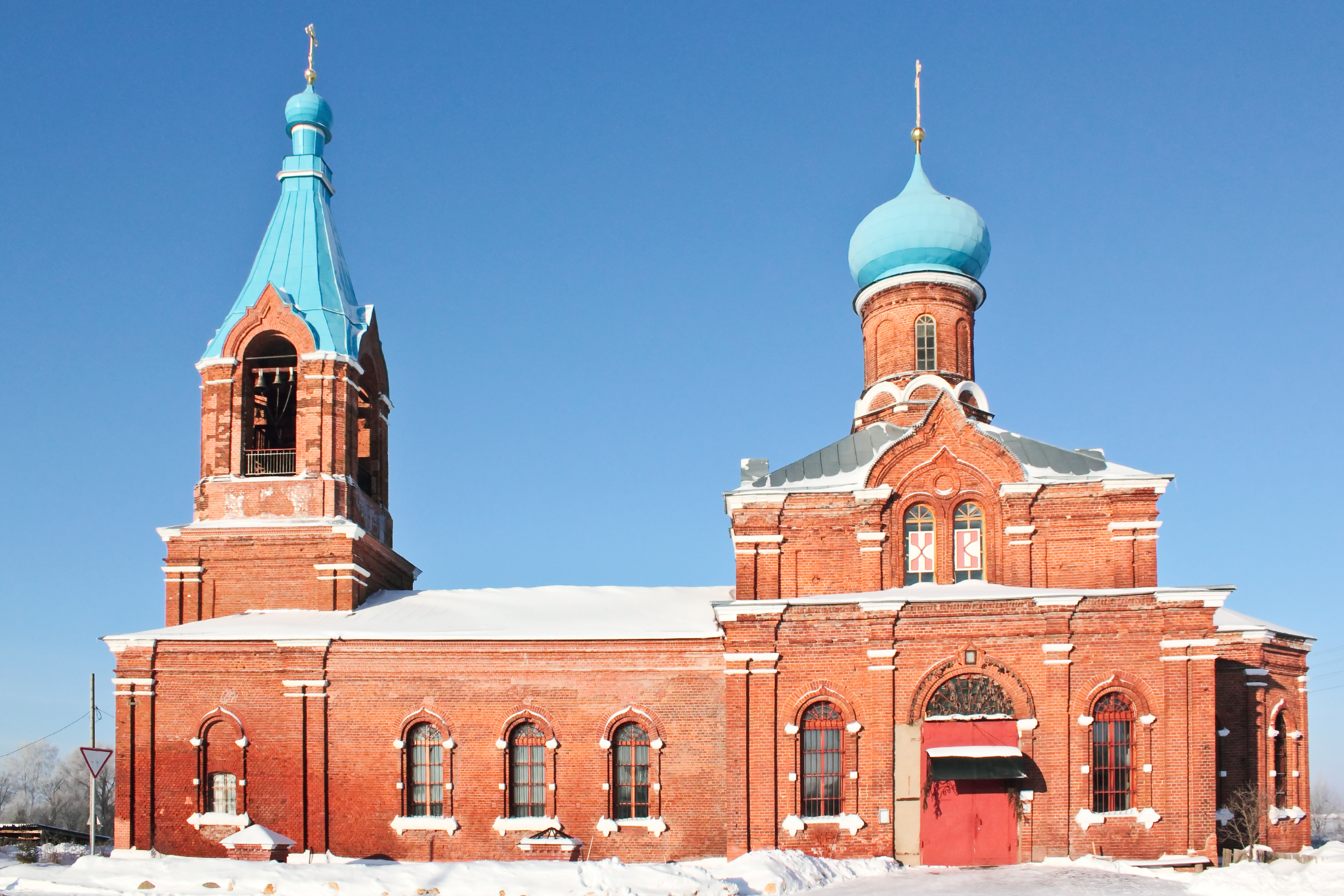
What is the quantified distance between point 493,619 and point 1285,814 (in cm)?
1484

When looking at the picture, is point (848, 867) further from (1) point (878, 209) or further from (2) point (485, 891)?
(1) point (878, 209)

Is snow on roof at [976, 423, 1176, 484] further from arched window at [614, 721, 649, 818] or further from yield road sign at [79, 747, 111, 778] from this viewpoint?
yield road sign at [79, 747, 111, 778]

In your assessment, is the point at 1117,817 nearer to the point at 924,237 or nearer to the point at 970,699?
the point at 970,699

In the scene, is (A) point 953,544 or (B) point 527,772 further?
(B) point 527,772

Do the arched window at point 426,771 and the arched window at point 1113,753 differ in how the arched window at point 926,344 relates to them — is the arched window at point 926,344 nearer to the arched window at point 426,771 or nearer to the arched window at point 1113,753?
the arched window at point 1113,753

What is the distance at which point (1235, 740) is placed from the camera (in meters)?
23.8

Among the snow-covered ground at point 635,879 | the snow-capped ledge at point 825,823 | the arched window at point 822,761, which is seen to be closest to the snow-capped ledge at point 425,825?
the snow-covered ground at point 635,879

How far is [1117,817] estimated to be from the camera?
2053cm

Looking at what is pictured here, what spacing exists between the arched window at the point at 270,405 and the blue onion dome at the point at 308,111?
5.07m

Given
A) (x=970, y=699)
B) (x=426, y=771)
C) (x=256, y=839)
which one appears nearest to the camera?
(x=256, y=839)

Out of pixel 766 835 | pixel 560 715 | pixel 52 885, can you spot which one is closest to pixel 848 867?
pixel 766 835

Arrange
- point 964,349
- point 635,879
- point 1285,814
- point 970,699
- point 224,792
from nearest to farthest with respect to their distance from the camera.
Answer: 1. point 635,879
2. point 970,699
3. point 224,792
4. point 1285,814
5. point 964,349

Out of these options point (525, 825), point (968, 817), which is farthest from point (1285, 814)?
point (525, 825)

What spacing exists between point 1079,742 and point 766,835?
520cm
